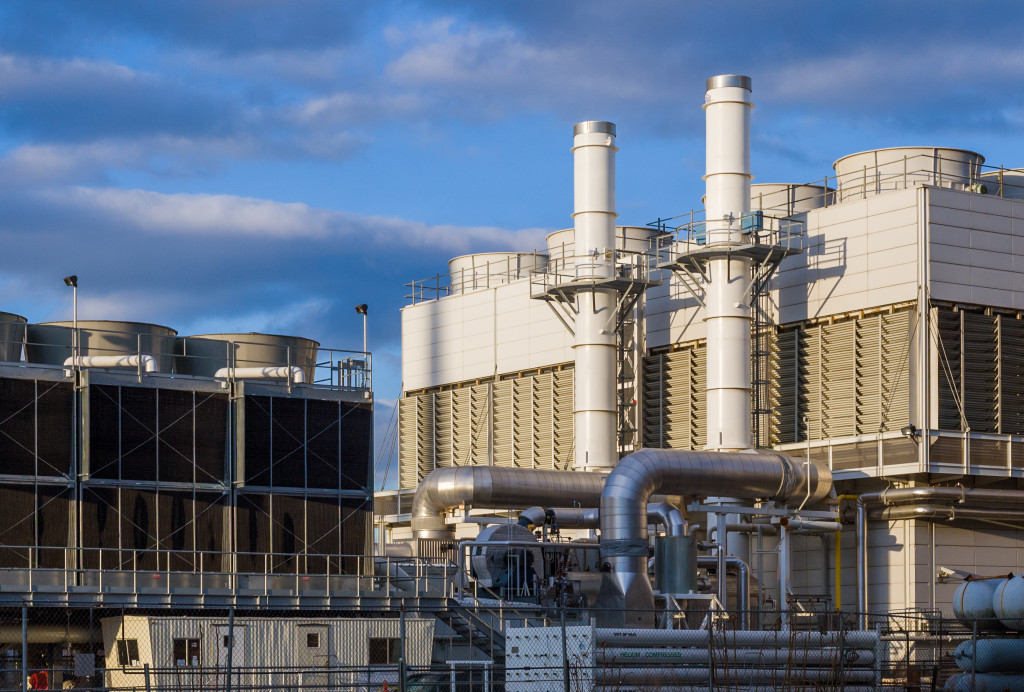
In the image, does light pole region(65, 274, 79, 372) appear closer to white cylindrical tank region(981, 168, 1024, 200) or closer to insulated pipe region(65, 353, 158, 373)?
insulated pipe region(65, 353, 158, 373)

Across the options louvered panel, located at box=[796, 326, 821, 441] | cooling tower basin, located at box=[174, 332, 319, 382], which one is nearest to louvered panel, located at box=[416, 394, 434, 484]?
cooling tower basin, located at box=[174, 332, 319, 382]

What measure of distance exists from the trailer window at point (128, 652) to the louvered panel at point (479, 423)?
2507 cm

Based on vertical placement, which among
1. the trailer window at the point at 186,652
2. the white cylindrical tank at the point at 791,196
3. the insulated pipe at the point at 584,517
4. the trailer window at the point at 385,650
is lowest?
the trailer window at the point at 385,650

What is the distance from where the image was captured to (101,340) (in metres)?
46.4

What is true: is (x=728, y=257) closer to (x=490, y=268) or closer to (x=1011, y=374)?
(x=1011, y=374)

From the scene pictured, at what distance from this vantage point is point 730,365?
50.2 metres

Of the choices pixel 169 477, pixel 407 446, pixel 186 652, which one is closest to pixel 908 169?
pixel 407 446

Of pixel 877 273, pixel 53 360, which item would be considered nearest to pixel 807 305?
pixel 877 273

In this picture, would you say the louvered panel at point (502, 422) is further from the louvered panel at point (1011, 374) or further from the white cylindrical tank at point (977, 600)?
the white cylindrical tank at point (977, 600)

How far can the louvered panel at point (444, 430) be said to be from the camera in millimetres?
64812

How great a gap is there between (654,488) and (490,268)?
24.1m

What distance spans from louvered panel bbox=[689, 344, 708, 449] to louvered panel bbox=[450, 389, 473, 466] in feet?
39.4

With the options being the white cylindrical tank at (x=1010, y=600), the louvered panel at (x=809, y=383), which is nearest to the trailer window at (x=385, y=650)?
the white cylindrical tank at (x=1010, y=600)

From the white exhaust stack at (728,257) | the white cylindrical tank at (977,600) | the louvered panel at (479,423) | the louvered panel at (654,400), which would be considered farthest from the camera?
the louvered panel at (479,423)
